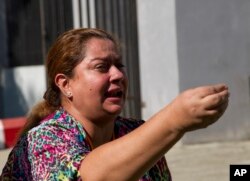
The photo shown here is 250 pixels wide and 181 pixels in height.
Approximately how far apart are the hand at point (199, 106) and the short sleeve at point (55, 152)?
427 mm

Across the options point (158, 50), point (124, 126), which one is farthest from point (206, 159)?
point (124, 126)

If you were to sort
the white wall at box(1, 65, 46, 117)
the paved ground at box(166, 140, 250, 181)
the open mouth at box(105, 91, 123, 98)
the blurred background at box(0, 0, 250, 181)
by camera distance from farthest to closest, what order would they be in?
the white wall at box(1, 65, 46, 117)
the blurred background at box(0, 0, 250, 181)
the paved ground at box(166, 140, 250, 181)
the open mouth at box(105, 91, 123, 98)

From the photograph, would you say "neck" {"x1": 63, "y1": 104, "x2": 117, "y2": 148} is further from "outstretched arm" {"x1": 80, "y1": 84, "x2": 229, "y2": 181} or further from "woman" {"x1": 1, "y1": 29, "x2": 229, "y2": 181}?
"outstretched arm" {"x1": 80, "y1": 84, "x2": 229, "y2": 181}

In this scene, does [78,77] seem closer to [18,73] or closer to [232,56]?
[232,56]

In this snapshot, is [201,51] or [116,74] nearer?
[116,74]

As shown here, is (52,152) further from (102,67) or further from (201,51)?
(201,51)

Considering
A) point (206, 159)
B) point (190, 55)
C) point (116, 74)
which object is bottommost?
point (206, 159)

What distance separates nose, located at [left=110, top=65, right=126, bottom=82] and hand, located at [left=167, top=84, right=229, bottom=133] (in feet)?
1.84

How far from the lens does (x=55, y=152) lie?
7.11 feet

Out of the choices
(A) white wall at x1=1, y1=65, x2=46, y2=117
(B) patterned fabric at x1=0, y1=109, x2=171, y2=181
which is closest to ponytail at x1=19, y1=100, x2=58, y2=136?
(B) patterned fabric at x1=0, y1=109, x2=171, y2=181

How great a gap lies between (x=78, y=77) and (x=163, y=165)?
18.1 inches

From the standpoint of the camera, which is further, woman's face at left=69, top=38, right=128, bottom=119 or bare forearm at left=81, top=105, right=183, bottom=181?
woman's face at left=69, top=38, right=128, bottom=119

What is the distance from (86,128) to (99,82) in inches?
7.3

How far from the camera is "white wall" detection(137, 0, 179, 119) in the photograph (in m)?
8.86
